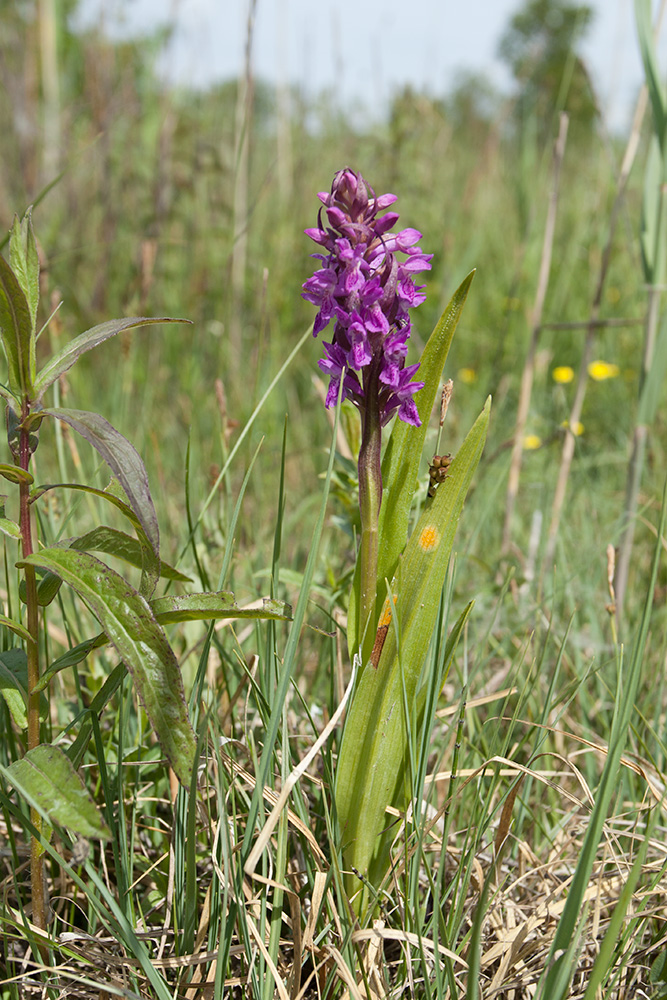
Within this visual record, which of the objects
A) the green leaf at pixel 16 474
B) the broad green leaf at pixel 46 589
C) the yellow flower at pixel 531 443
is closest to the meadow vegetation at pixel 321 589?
the yellow flower at pixel 531 443

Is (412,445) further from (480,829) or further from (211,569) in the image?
(211,569)

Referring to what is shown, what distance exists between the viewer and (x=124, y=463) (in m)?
0.72

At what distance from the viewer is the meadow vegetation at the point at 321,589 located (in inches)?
36.2

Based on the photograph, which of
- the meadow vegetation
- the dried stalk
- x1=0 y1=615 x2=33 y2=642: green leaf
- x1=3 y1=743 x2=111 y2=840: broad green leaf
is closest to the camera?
x1=3 y1=743 x2=111 y2=840: broad green leaf

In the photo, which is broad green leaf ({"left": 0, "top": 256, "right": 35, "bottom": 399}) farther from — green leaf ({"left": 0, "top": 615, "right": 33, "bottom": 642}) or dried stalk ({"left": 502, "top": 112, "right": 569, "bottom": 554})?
dried stalk ({"left": 502, "top": 112, "right": 569, "bottom": 554})

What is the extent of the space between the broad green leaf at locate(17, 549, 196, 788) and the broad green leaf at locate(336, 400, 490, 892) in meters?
0.26

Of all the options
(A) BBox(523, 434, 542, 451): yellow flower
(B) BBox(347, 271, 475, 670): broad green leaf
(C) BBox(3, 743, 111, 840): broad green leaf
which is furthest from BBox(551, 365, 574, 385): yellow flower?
(C) BBox(3, 743, 111, 840): broad green leaf

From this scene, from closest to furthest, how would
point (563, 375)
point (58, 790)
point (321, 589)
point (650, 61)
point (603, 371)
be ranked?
point (58, 790) < point (321, 589) < point (650, 61) < point (603, 371) < point (563, 375)

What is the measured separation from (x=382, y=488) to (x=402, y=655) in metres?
0.22

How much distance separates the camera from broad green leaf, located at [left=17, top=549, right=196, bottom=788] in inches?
28.8

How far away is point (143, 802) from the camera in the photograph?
1242 millimetres

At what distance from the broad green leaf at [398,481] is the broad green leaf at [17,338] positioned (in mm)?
450

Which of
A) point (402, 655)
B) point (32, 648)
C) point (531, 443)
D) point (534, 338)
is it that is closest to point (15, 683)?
point (32, 648)

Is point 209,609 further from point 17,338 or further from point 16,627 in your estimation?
point 17,338
